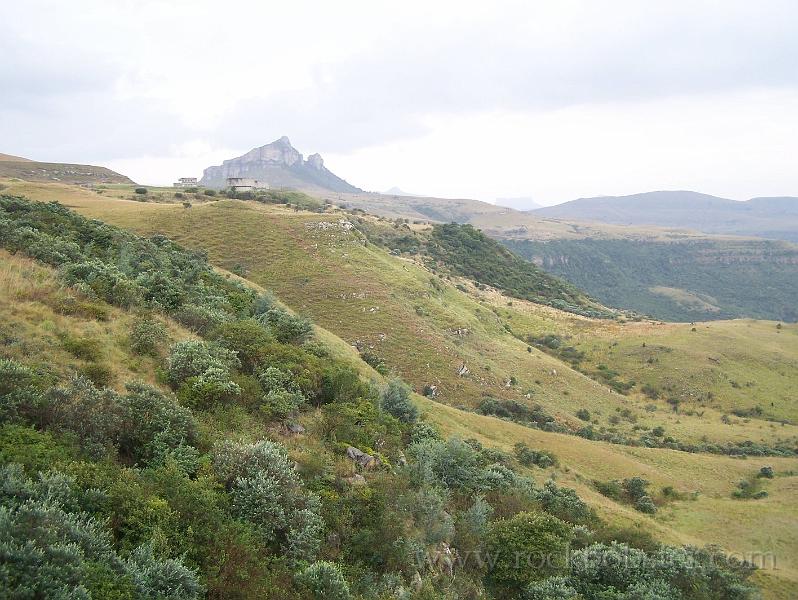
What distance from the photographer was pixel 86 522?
6.39 metres

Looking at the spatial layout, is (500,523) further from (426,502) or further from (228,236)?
(228,236)

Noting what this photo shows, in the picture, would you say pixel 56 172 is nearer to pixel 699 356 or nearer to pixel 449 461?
pixel 449 461

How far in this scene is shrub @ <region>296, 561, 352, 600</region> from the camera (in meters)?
7.49

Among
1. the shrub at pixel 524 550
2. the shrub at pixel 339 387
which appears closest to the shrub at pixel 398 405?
the shrub at pixel 339 387

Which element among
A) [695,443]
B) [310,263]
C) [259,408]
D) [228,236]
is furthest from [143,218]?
[695,443]

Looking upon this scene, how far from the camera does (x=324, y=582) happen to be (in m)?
7.60

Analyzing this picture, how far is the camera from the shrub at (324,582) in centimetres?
749

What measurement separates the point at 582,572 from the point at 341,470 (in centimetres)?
656

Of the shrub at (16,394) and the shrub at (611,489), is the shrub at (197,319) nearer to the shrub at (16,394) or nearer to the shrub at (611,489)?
the shrub at (16,394)

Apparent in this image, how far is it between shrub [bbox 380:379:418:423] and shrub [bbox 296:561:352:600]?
1013cm

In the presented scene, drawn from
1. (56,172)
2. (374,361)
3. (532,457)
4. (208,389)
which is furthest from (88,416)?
(56,172)

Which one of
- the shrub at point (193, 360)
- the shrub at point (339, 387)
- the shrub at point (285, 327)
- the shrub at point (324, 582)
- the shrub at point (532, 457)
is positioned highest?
the shrub at point (193, 360)

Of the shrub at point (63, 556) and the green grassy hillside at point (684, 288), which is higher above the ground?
the shrub at point (63, 556)

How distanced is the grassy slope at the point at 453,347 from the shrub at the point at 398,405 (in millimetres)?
4397
